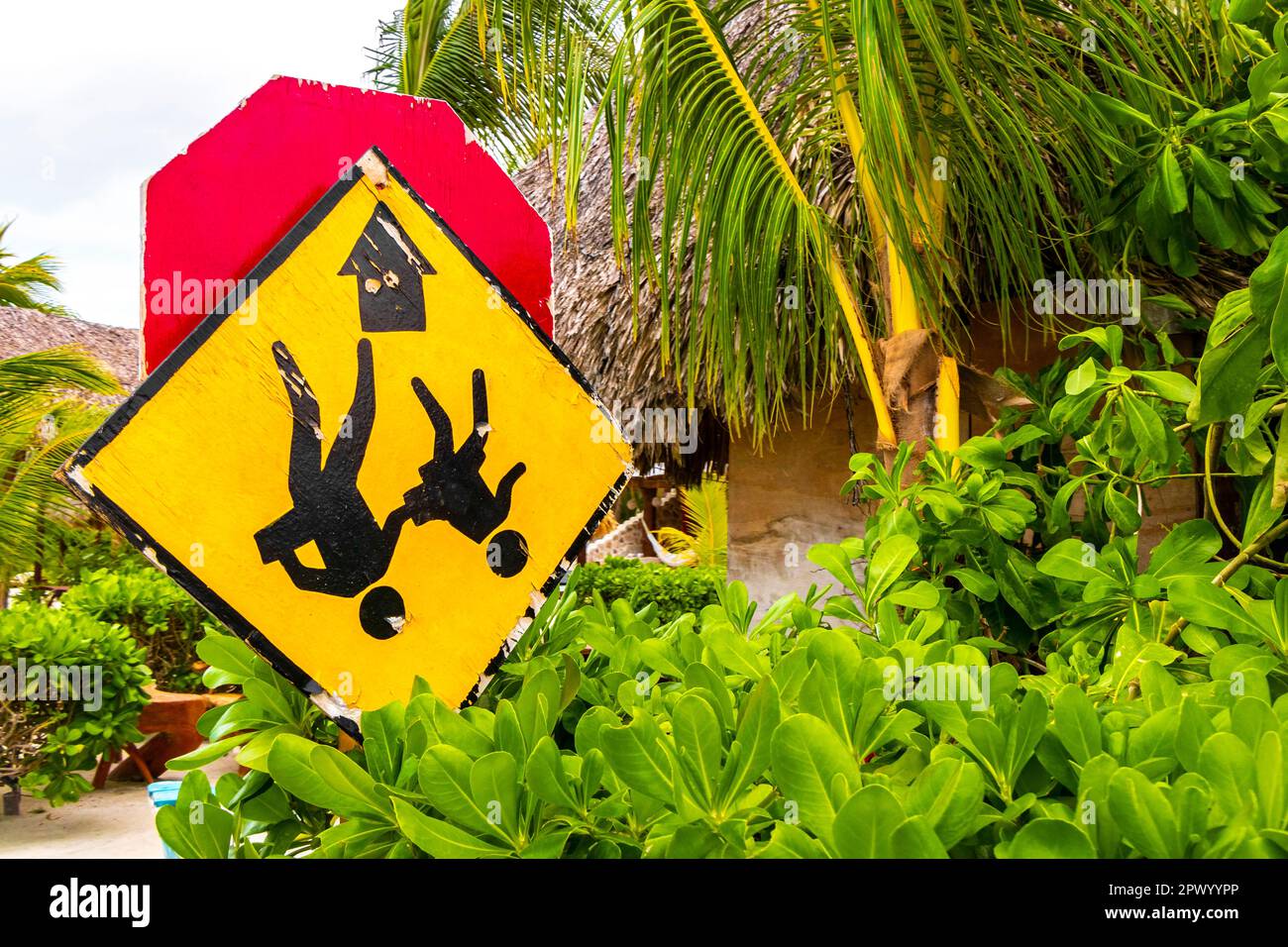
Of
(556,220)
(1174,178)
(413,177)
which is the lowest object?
(413,177)

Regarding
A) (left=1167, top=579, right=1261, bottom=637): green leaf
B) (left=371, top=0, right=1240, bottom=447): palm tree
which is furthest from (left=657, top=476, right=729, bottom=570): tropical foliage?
(left=1167, top=579, right=1261, bottom=637): green leaf

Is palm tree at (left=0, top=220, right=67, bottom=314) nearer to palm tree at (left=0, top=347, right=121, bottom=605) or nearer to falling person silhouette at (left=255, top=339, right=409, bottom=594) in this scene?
palm tree at (left=0, top=347, right=121, bottom=605)

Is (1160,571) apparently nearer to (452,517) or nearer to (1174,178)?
(1174,178)

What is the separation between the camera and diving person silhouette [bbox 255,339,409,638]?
2.31ft

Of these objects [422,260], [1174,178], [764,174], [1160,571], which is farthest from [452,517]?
[764,174]

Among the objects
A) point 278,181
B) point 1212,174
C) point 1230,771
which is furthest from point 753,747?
point 1212,174

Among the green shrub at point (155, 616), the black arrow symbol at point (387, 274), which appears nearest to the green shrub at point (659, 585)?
the green shrub at point (155, 616)

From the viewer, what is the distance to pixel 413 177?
0.86 m

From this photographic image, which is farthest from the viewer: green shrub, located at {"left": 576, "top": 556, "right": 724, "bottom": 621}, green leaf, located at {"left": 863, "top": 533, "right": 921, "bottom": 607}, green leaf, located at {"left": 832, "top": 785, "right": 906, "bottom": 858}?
green shrub, located at {"left": 576, "top": 556, "right": 724, "bottom": 621}

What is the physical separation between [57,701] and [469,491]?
474 centimetres

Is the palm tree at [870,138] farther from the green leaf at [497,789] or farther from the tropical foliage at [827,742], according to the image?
the green leaf at [497,789]

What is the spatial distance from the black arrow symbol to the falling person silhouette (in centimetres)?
3

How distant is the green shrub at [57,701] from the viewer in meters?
4.42
